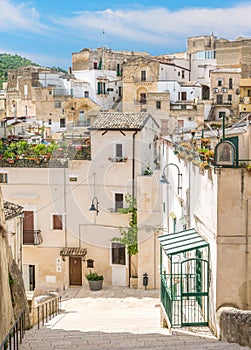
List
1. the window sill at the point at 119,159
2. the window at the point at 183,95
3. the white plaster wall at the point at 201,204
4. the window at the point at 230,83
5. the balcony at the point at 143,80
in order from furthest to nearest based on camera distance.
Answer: the window at the point at 230,83
the balcony at the point at 143,80
the window at the point at 183,95
the window sill at the point at 119,159
the white plaster wall at the point at 201,204

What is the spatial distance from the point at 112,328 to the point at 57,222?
11.3 meters

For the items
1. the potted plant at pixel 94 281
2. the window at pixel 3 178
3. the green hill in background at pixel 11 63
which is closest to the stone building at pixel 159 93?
the window at pixel 3 178

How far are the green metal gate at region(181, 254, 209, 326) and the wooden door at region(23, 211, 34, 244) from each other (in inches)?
500

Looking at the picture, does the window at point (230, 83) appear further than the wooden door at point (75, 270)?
Yes

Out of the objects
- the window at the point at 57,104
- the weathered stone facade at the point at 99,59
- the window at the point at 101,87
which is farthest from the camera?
the weathered stone facade at the point at 99,59

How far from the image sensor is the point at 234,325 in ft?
32.9

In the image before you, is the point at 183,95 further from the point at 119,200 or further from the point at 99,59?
the point at 119,200

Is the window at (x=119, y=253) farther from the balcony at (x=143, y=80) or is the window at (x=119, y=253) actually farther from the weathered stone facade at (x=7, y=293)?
the balcony at (x=143, y=80)

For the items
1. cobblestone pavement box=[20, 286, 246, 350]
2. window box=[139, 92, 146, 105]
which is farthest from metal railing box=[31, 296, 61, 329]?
window box=[139, 92, 146, 105]

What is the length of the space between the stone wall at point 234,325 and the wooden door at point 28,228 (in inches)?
596

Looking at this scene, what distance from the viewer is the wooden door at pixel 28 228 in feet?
79.9

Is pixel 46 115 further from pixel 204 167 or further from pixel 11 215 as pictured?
pixel 204 167

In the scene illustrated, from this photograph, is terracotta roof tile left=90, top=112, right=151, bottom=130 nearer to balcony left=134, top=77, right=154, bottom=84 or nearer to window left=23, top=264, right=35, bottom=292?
window left=23, top=264, right=35, bottom=292

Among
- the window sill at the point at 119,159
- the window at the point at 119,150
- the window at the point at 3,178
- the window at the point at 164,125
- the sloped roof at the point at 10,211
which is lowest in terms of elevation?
the sloped roof at the point at 10,211
